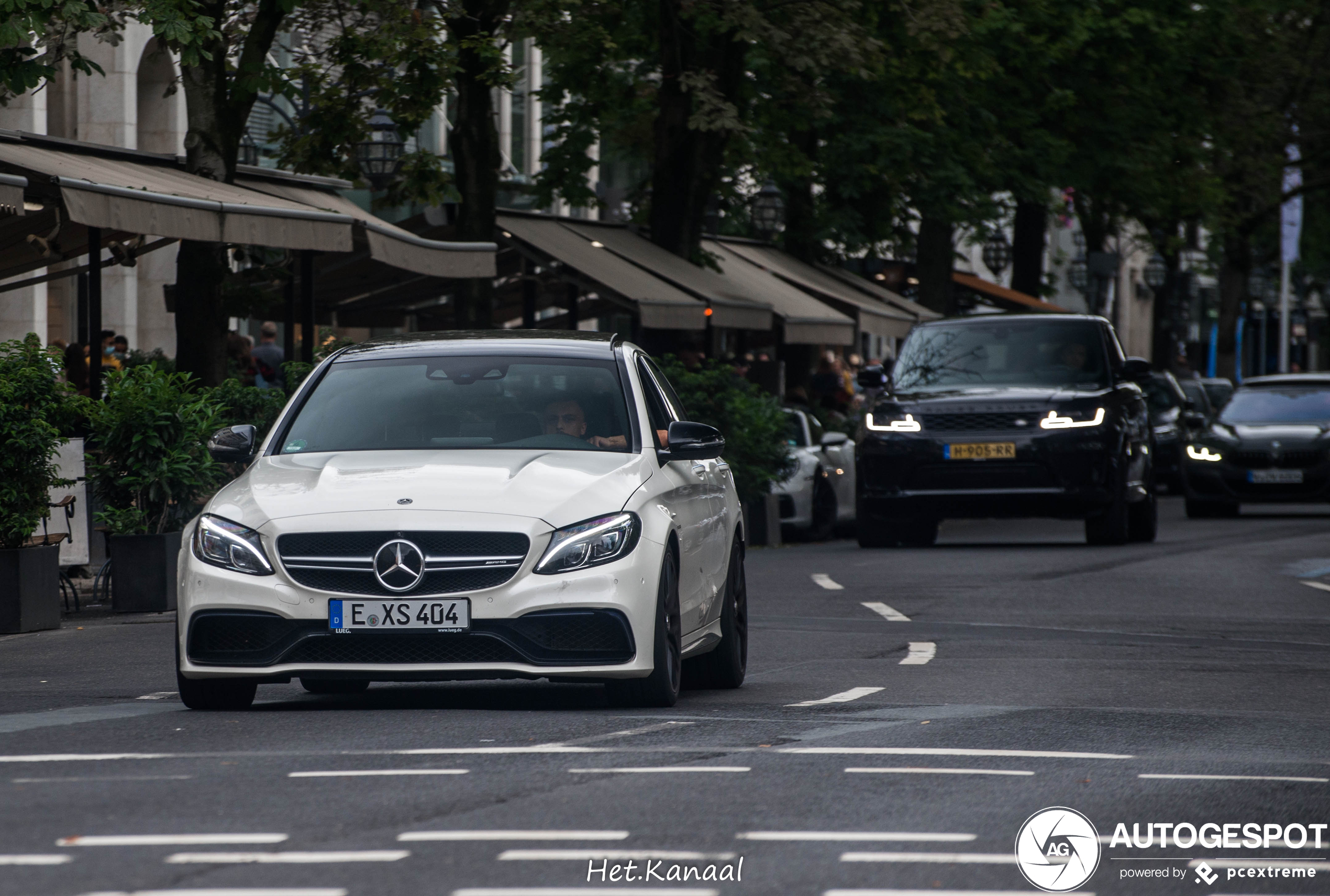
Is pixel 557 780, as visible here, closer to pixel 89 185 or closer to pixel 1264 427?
pixel 89 185

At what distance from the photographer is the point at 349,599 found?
8.72m

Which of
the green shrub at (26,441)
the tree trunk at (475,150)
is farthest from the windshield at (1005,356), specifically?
the green shrub at (26,441)

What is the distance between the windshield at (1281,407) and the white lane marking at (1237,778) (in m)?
21.9

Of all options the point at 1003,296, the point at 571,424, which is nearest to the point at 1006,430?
the point at 571,424

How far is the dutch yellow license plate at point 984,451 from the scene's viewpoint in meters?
20.6

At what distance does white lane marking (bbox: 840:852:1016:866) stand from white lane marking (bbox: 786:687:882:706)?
3650 millimetres

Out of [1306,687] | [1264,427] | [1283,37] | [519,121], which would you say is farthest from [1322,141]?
[1306,687]

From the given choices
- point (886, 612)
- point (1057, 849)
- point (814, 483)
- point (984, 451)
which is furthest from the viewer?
point (814, 483)

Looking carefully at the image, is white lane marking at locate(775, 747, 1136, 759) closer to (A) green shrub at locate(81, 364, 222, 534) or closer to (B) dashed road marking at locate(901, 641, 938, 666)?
(B) dashed road marking at locate(901, 641, 938, 666)

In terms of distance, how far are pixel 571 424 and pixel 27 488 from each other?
16.4ft

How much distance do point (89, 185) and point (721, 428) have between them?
353 inches

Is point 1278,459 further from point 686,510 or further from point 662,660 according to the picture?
point 662,660

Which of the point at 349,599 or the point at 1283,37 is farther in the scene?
the point at 1283,37

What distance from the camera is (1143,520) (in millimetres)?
22578
